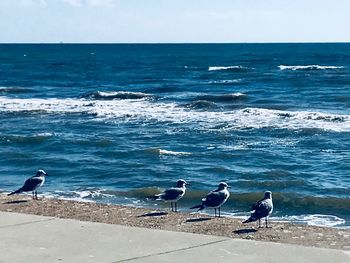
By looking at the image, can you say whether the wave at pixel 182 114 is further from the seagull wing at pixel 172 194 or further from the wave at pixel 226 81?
the wave at pixel 226 81

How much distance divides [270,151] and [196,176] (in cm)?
365

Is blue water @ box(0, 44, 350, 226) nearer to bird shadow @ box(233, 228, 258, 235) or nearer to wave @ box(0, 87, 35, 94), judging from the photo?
wave @ box(0, 87, 35, 94)

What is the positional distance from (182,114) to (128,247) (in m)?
21.2

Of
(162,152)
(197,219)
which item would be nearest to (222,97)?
(162,152)

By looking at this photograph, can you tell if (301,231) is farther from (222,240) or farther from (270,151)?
(270,151)

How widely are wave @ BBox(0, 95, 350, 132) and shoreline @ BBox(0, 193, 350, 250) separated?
1313cm

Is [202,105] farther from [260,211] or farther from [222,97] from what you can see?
[260,211]

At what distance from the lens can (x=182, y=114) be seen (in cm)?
2741

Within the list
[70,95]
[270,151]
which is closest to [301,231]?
[270,151]

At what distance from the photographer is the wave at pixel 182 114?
914 inches

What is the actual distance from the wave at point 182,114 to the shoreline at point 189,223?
13.1 meters

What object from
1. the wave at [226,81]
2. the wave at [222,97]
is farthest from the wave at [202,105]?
the wave at [226,81]

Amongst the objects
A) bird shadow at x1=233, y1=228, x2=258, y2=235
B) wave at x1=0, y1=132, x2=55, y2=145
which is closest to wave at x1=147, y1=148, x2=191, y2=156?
wave at x1=0, y1=132, x2=55, y2=145

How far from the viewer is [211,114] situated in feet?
91.1
